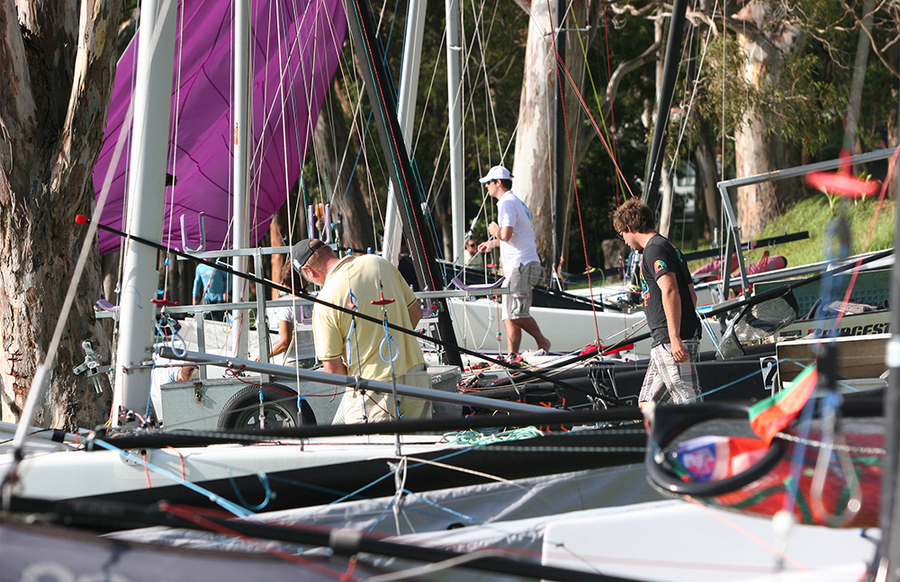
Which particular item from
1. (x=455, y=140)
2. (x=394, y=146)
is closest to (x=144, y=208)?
(x=394, y=146)

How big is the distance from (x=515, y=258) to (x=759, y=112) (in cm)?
960

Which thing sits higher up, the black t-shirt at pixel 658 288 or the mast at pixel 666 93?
the mast at pixel 666 93

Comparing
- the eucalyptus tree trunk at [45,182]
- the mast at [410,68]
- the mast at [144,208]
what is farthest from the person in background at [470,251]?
the mast at [144,208]

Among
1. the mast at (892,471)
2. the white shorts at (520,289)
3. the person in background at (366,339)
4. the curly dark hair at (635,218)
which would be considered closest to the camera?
the mast at (892,471)

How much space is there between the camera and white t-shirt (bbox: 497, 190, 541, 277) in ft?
23.2

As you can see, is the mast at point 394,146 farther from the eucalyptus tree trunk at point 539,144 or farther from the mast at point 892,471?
the eucalyptus tree trunk at point 539,144

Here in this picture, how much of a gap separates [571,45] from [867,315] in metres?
8.45

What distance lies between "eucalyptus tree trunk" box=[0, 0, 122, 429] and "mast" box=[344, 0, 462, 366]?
156 cm

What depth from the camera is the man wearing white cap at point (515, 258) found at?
23.0 ft

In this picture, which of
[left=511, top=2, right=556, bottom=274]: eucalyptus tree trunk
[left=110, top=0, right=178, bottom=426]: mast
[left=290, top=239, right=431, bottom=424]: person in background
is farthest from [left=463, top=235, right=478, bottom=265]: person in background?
[left=110, top=0, right=178, bottom=426]: mast

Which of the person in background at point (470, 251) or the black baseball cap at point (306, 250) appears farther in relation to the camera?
the person in background at point (470, 251)

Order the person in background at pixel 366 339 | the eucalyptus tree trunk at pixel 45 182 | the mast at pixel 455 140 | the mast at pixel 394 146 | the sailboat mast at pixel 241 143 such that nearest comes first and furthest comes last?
the person in background at pixel 366 339, the eucalyptus tree trunk at pixel 45 182, the mast at pixel 394 146, the sailboat mast at pixel 241 143, the mast at pixel 455 140

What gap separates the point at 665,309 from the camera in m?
4.30

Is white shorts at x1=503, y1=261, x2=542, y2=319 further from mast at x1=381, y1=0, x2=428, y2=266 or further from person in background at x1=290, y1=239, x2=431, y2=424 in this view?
person in background at x1=290, y1=239, x2=431, y2=424
